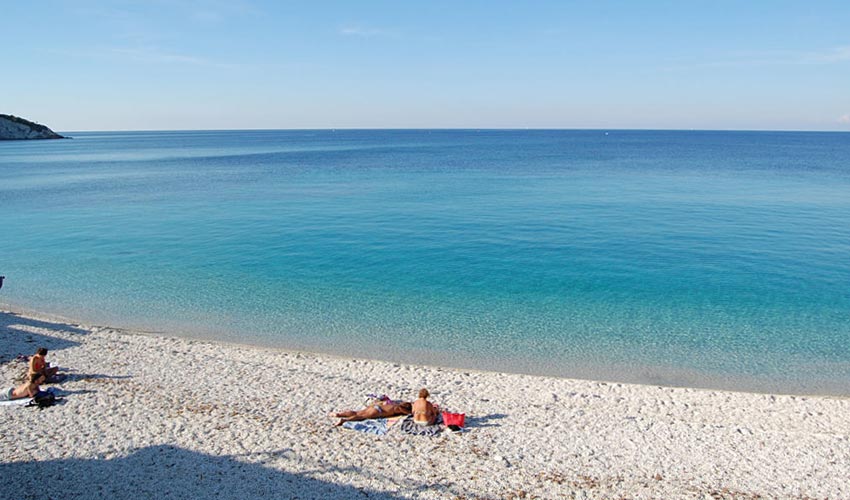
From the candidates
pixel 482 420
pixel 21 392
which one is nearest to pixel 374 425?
pixel 482 420

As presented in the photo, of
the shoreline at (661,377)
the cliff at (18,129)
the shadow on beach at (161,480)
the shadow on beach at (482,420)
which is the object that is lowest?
the shoreline at (661,377)

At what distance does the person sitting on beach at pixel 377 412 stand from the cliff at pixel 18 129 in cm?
18268

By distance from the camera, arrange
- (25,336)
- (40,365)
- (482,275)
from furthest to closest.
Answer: (482,275)
(25,336)
(40,365)

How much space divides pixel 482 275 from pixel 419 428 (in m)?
13.7

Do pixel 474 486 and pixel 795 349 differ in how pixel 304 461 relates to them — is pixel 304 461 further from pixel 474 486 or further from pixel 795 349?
pixel 795 349

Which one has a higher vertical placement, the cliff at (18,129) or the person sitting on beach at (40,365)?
the cliff at (18,129)

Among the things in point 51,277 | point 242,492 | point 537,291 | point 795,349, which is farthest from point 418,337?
point 51,277

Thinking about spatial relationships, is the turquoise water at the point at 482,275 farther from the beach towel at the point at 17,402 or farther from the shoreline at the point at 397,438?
the beach towel at the point at 17,402

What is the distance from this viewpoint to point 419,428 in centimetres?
1224

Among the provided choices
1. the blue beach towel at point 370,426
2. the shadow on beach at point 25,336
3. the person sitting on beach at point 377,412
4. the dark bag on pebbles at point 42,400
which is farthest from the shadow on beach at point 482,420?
the shadow on beach at point 25,336

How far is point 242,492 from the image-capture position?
9.91 meters

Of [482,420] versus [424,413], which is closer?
[424,413]

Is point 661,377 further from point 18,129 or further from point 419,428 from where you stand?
point 18,129

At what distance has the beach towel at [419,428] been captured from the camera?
12.1m
